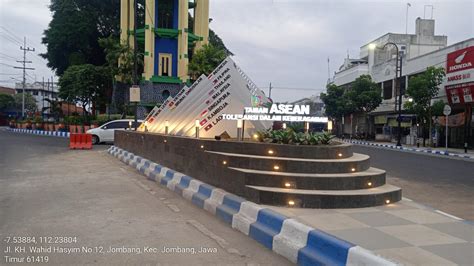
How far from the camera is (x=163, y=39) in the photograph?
40.1 m

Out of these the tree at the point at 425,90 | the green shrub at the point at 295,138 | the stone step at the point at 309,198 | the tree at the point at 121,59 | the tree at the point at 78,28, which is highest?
the tree at the point at 78,28

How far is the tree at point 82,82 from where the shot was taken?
136ft

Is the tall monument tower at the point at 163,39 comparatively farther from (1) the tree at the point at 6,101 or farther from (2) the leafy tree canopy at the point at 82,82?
(1) the tree at the point at 6,101

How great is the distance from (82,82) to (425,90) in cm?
3131

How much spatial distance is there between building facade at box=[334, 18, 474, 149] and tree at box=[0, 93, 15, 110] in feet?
198

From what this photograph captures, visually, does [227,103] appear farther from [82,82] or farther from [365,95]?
[365,95]

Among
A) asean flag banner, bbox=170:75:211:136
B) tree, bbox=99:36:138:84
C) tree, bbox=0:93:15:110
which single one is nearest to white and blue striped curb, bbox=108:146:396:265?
asean flag banner, bbox=170:75:211:136

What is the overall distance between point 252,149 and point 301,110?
66.1 inches

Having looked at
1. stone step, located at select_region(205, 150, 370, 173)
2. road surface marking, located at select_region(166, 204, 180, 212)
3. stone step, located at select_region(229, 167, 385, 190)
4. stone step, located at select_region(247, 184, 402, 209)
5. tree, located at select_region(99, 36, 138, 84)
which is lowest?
road surface marking, located at select_region(166, 204, 180, 212)

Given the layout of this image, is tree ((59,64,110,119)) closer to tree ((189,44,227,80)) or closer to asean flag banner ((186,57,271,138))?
tree ((189,44,227,80))

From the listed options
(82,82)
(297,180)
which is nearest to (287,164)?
(297,180)

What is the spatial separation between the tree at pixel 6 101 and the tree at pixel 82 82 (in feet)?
137

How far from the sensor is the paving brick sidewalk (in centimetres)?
475

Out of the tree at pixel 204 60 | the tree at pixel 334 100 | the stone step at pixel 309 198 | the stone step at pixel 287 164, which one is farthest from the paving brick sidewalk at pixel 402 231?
the tree at pixel 334 100
